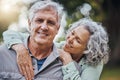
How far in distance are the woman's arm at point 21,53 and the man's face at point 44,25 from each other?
0.27 ft

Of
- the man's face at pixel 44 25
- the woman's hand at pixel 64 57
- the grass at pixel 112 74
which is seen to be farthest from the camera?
the grass at pixel 112 74

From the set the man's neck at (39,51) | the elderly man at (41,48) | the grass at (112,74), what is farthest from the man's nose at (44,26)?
the grass at (112,74)

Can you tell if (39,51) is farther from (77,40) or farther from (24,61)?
(77,40)

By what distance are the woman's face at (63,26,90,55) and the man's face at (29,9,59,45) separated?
106 millimetres

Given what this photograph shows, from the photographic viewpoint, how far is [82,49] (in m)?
3.12

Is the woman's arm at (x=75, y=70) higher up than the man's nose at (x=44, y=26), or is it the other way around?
the man's nose at (x=44, y=26)

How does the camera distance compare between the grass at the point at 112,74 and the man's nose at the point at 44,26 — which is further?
the grass at the point at 112,74

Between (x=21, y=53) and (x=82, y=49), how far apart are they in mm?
318

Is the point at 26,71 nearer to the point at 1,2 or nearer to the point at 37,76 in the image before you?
the point at 37,76

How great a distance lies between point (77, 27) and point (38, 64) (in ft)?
0.93

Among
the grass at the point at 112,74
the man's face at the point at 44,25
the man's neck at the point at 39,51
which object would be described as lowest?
the grass at the point at 112,74

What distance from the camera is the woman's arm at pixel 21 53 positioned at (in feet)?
10.1

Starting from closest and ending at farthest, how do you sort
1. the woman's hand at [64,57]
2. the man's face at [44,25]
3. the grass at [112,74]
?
the man's face at [44,25], the woman's hand at [64,57], the grass at [112,74]

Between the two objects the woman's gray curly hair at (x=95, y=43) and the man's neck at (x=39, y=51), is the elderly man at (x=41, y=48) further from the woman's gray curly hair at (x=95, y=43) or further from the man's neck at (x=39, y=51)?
the woman's gray curly hair at (x=95, y=43)
